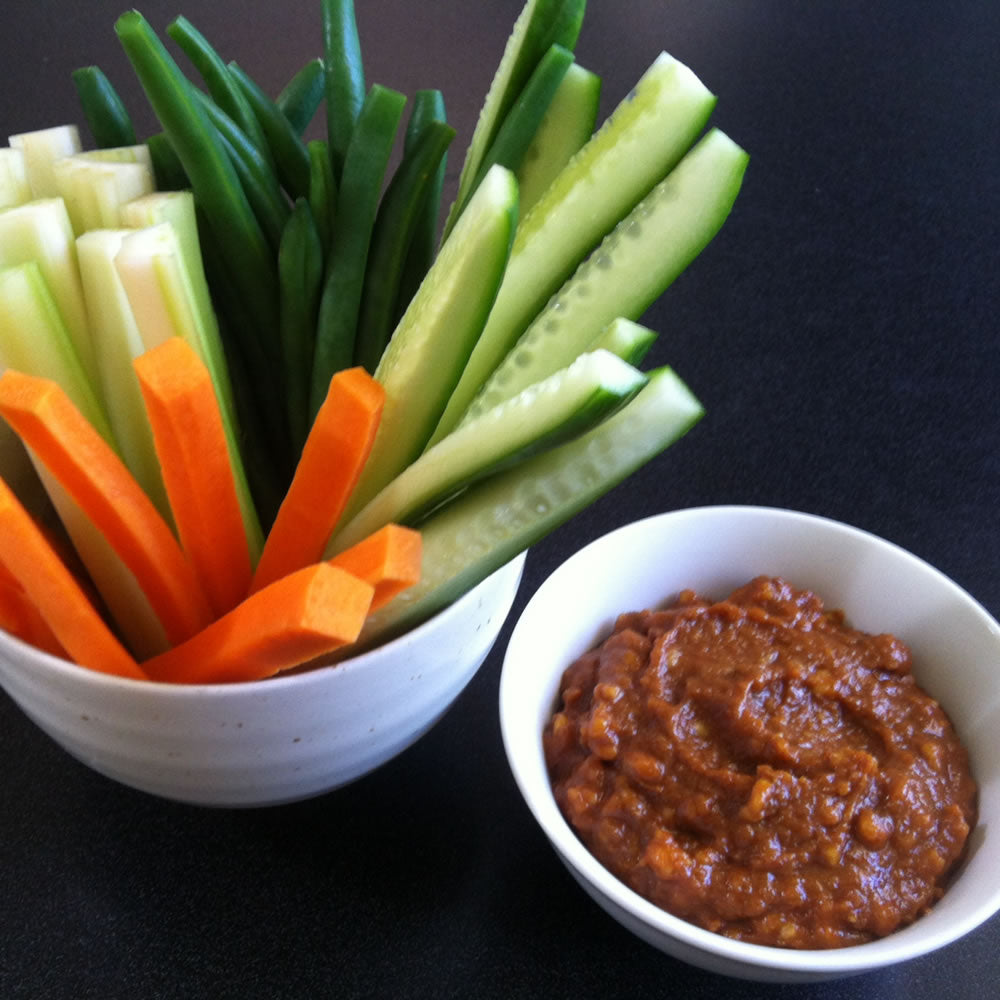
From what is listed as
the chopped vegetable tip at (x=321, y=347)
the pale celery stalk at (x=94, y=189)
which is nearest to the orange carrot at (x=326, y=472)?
the chopped vegetable tip at (x=321, y=347)

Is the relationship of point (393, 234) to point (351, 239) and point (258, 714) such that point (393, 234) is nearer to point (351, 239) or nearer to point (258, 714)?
point (351, 239)

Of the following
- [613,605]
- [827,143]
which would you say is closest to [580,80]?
[613,605]

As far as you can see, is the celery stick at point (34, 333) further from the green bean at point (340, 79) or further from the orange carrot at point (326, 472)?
the green bean at point (340, 79)

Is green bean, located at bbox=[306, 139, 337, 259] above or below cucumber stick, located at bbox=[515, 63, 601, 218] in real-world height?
below

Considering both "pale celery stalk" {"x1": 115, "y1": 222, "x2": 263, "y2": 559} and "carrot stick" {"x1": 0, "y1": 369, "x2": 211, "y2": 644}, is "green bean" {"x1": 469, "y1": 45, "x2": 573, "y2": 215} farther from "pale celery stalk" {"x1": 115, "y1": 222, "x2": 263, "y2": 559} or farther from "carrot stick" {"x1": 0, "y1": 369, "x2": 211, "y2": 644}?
"carrot stick" {"x1": 0, "y1": 369, "x2": 211, "y2": 644}

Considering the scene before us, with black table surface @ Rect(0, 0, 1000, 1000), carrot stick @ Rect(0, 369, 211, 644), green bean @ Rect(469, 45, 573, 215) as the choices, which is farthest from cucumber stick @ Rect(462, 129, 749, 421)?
black table surface @ Rect(0, 0, 1000, 1000)
